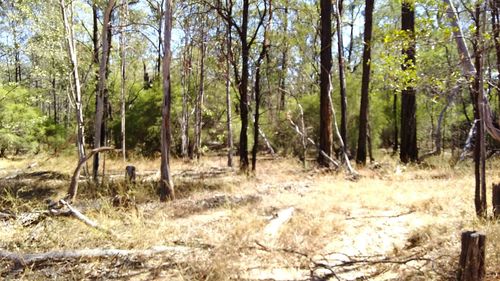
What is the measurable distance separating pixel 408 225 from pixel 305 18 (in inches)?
542

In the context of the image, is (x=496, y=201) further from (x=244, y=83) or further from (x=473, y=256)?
(x=244, y=83)

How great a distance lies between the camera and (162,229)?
19.0 ft

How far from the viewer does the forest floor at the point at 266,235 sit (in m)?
4.56

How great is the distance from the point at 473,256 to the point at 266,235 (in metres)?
2.54

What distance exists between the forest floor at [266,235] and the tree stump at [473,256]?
209 millimetres

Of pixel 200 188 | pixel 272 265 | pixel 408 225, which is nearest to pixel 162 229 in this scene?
pixel 272 265

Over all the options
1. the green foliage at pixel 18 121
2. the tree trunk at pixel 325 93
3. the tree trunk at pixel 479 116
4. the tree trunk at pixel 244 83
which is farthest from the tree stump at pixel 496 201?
the green foliage at pixel 18 121

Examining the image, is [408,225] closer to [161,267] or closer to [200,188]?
[161,267]

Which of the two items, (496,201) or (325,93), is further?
(325,93)

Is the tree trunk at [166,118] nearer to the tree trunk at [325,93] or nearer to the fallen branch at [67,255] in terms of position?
the fallen branch at [67,255]

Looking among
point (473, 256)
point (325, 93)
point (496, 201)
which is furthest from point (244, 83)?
point (473, 256)

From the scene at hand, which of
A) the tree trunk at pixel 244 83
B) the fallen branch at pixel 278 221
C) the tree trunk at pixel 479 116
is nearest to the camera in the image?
the tree trunk at pixel 479 116

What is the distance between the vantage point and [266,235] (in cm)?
569

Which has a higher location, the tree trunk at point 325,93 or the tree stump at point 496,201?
the tree trunk at point 325,93
